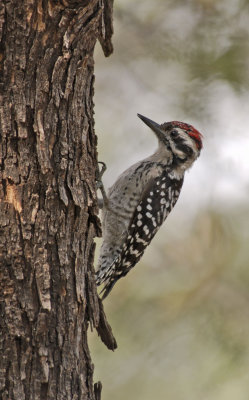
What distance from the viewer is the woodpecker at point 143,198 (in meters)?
4.77

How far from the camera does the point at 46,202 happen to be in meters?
2.67

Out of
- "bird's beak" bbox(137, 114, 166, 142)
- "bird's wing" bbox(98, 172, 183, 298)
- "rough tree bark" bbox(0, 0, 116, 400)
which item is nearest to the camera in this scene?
"rough tree bark" bbox(0, 0, 116, 400)

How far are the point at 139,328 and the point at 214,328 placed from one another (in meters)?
0.63

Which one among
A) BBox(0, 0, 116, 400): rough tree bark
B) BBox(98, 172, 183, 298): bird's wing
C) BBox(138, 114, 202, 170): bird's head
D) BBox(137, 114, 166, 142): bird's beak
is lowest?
BBox(0, 0, 116, 400): rough tree bark

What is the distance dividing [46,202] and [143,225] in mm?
2219

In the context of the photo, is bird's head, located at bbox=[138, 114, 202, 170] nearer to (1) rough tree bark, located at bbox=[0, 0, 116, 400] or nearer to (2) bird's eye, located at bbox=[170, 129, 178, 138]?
(2) bird's eye, located at bbox=[170, 129, 178, 138]

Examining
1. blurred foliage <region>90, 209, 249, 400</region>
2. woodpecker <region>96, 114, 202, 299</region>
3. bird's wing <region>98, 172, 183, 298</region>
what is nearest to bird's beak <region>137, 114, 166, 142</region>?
woodpecker <region>96, 114, 202, 299</region>

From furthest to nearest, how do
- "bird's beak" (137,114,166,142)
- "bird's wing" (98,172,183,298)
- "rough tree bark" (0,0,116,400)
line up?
"bird's beak" (137,114,166,142), "bird's wing" (98,172,183,298), "rough tree bark" (0,0,116,400)

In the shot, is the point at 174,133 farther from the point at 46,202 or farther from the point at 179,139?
the point at 46,202

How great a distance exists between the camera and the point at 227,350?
4770 millimetres

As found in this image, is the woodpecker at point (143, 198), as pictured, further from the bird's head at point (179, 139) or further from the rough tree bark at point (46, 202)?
the rough tree bark at point (46, 202)

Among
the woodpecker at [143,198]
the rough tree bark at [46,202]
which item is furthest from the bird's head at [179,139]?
the rough tree bark at [46,202]

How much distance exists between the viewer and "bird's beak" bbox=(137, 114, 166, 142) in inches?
200

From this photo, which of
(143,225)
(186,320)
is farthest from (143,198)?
(186,320)
